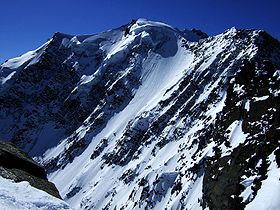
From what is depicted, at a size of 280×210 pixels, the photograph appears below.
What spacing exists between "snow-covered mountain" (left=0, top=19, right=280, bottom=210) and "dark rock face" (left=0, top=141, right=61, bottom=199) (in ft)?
63.0

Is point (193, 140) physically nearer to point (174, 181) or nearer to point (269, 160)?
point (174, 181)

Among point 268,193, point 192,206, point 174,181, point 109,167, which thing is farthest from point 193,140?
point 268,193

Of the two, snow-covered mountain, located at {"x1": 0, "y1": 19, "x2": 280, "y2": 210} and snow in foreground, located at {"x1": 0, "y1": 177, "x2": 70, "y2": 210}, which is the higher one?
snow-covered mountain, located at {"x1": 0, "y1": 19, "x2": 280, "y2": 210}

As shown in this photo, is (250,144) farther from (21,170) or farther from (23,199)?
(23,199)

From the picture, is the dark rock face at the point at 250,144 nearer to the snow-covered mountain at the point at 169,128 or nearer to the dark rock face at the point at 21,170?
the snow-covered mountain at the point at 169,128

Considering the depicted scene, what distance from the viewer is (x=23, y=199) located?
471 inches

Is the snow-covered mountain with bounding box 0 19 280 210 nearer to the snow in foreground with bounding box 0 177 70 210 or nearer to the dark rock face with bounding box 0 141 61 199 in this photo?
the dark rock face with bounding box 0 141 61 199

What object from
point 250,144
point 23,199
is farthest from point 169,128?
point 23,199

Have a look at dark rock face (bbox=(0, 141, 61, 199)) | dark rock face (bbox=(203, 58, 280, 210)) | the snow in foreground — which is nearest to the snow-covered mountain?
dark rock face (bbox=(203, 58, 280, 210))

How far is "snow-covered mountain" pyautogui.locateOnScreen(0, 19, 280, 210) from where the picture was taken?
38.2m

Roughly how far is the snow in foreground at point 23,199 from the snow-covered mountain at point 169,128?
833 inches

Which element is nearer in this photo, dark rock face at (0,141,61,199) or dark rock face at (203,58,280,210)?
dark rock face at (0,141,61,199)

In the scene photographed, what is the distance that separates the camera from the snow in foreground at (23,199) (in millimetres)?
11492

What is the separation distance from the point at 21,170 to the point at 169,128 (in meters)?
110
